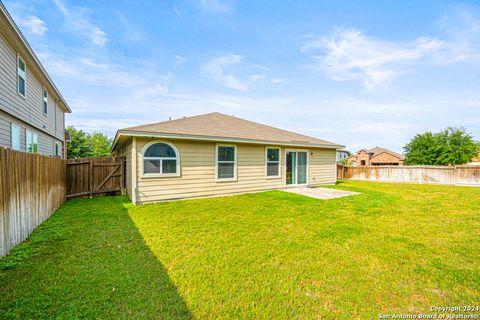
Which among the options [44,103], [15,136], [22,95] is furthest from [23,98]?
[44,103]

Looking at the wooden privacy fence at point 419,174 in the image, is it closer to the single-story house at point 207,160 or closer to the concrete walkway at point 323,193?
the single-story house at point 207,160

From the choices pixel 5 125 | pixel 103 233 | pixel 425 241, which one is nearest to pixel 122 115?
pixel 5 125

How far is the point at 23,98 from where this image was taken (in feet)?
25.5

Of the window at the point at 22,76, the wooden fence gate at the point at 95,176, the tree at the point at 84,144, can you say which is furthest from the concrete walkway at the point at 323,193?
the tree at the point at 84,144

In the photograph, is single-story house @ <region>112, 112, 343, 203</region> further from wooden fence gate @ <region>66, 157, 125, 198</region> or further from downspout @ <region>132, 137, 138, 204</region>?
wooden fence gate @ <region>66, 157, 125, 198</region>

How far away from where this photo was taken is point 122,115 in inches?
996

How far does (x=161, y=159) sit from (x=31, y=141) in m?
5.90

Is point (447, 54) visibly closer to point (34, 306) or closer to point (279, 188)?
point (279, 188)

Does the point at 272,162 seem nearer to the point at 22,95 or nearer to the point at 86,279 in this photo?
the point at 86,279

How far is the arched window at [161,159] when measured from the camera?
7331 millimetres

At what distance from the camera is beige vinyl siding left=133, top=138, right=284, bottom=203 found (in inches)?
291

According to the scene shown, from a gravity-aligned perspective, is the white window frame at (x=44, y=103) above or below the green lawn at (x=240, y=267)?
above

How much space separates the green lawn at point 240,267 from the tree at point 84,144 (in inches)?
1098

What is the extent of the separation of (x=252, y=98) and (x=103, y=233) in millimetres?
13807
